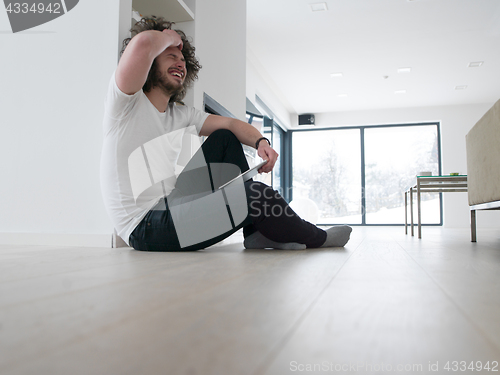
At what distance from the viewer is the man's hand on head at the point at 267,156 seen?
1553mm

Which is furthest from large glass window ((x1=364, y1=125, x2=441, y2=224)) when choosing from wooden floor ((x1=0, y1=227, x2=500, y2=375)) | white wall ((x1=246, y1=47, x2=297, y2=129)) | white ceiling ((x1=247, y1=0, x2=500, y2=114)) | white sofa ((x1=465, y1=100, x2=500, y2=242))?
wooden floor ((x1=0, y1=227, x2=500, y2=375))

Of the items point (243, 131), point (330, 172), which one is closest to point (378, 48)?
point (330, 172)

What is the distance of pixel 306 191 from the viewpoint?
9.13 metres

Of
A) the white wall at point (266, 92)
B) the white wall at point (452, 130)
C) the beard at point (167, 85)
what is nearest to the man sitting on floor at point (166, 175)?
the beard at point (167, 85)

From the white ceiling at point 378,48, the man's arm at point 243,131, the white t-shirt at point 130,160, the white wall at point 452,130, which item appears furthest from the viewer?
the white wall at point 452,130

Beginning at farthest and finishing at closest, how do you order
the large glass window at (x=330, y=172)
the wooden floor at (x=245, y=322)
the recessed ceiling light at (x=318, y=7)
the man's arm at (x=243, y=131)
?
the large glass window at (x=330, y=172), the recessed ceiling light at (x=318, y=7), the man's arm at (x=243, y=131), the wooden floor at (x=245, y=322)

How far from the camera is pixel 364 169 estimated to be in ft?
28.8

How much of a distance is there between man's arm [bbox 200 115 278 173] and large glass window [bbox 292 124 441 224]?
7.35 m

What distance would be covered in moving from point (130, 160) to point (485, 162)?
6.08 feet

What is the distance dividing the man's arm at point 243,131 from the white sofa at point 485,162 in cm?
114

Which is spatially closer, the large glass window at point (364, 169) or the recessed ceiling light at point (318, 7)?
the recessed ceiling light at point (318, 7)

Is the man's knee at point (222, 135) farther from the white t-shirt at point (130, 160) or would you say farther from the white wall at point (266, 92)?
the white wall at point (266, 92)

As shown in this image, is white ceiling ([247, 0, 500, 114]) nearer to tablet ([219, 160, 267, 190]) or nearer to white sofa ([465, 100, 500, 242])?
white sofa ([465, 100, 500, 242])

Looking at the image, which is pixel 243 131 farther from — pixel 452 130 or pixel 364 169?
pixel 452 130
